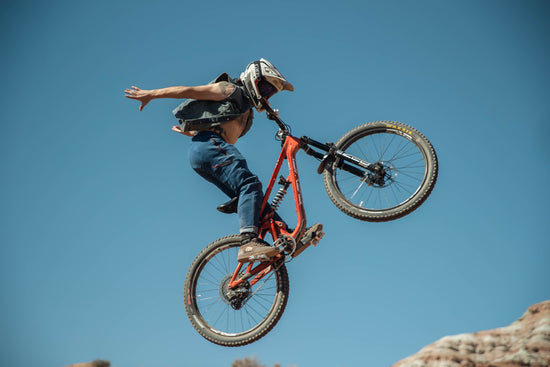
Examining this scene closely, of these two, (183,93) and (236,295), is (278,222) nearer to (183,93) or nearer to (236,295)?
(236,295)

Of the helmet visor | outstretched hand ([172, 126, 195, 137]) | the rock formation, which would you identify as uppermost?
the rock formation

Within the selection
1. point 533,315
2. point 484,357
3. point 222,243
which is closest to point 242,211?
point 222,243

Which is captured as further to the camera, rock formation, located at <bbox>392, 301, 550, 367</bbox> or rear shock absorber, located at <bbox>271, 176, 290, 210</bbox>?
A: rock formation, located at <bbox>392, 301, 550, 367</bbox>

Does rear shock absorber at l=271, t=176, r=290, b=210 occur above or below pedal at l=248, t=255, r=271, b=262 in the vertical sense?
above

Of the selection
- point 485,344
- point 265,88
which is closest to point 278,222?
point 265,88

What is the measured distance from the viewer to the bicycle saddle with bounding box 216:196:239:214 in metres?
7.72

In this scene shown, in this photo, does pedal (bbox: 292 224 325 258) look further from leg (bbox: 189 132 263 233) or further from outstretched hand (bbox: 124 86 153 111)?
outstretched hand (bbox: 124 86 153 111)

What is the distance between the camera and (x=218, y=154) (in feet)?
25.2

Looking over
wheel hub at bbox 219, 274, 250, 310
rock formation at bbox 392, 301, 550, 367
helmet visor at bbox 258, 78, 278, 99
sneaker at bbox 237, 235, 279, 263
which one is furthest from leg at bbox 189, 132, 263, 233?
rock formation at bbox 392, 301, 550, 367

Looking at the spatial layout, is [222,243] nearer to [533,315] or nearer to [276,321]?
[276,321]

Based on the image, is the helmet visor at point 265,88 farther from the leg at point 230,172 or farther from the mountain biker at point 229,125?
the leg at point 230,172

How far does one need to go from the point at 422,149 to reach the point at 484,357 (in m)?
17.6

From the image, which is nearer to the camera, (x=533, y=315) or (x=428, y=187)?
(x=428, y=187)

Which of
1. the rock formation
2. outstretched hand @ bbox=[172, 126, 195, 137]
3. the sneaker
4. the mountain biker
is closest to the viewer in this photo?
the sneaker
